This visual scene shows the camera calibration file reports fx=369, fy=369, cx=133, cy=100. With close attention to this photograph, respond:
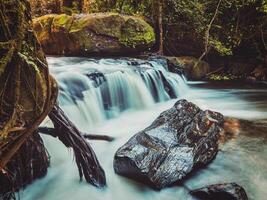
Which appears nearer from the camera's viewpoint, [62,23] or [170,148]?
[170,148]

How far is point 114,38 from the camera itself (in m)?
10.5

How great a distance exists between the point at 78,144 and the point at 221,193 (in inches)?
65.9

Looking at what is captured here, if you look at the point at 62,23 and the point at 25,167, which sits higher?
the point at 62,23

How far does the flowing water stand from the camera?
4.45m

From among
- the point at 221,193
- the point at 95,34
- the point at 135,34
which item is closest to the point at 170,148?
the point at 221,193

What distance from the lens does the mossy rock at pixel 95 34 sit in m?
10.3

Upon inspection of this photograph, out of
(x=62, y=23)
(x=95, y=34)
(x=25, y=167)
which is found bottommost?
(x=25, y=167)

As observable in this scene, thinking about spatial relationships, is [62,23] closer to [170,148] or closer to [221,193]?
[170,148]

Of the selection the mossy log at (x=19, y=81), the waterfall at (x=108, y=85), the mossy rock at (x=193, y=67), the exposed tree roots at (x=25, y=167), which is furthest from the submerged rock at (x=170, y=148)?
the mossy rock at (x=193, y=67)

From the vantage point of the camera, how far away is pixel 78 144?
3.92 meters

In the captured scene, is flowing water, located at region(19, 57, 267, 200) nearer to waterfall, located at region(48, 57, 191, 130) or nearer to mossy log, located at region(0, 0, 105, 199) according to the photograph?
waterfall, located at region(48, 57, 191, 130)

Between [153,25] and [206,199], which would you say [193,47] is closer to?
[153,25]

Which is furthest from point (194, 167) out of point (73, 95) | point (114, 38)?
point (114, 38)

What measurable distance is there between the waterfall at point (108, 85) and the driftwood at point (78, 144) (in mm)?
2208
